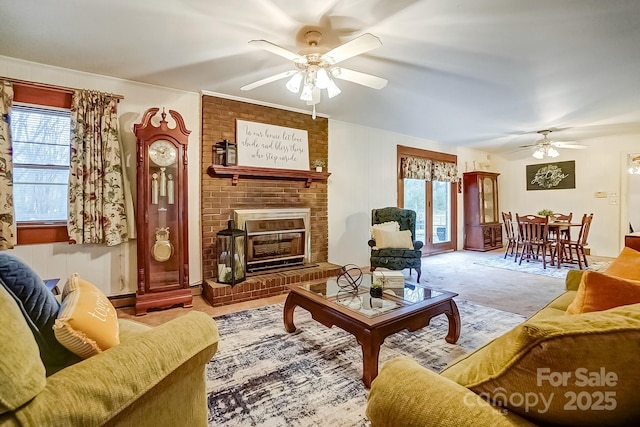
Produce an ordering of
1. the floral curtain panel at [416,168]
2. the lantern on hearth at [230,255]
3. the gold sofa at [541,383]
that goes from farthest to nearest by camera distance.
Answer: the floral curtain panel at [416,168], the lantern on hearth at [230,255], the gold sofa at [541,383]

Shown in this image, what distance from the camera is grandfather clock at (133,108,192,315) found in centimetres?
300

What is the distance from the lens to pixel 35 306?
1.04 metres

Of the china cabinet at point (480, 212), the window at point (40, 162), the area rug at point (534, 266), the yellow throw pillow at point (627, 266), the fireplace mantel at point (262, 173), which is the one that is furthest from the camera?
the china cabinet at point (480, 212)

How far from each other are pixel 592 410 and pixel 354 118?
14.6 feet

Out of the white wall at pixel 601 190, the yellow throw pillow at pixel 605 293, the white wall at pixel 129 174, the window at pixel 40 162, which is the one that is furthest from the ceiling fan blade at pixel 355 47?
the white wall at pixel 601 190

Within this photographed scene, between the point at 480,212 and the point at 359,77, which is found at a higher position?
the point at 359,77

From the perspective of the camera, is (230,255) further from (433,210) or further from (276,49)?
(433,210)

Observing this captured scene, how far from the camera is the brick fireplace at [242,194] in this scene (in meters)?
3.46

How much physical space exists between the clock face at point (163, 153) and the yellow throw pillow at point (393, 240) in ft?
9.10

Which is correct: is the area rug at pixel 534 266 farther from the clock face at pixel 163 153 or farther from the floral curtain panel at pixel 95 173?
the floral curtain panel at pixel 95 173

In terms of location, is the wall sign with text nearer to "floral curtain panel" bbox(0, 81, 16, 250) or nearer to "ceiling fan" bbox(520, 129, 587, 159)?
"floral curtain panel" bbox(0, 81, 16, 250)

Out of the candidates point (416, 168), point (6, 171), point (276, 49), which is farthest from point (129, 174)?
point (416, 168)

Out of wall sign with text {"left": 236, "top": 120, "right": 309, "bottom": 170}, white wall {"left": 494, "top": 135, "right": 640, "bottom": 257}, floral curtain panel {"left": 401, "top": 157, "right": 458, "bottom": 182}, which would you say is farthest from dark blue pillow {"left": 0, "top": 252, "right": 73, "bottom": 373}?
white wall {"left": 494, "top": 135, "right": 640, "bottom": 257}

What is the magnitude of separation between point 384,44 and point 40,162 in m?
3.36
